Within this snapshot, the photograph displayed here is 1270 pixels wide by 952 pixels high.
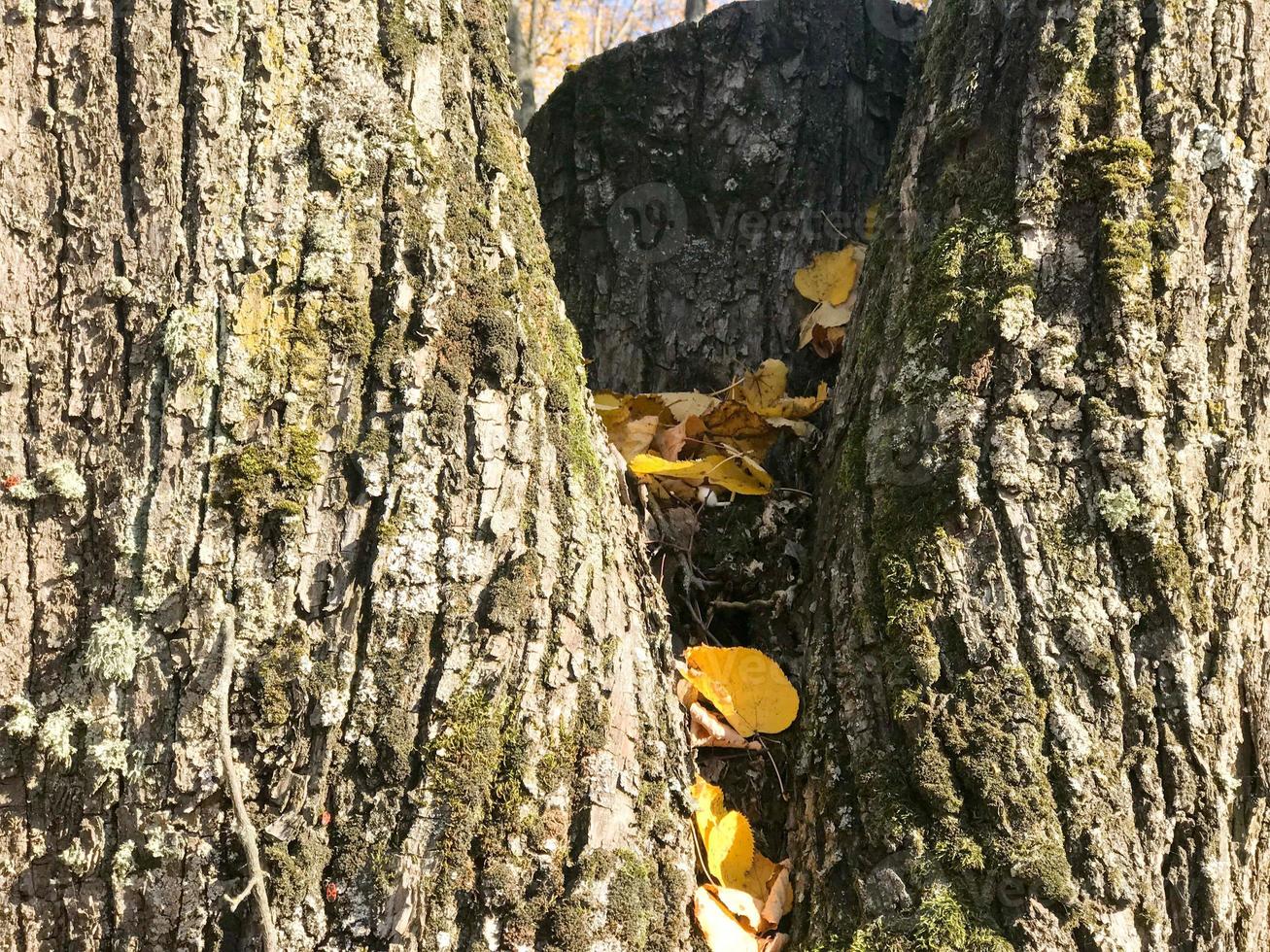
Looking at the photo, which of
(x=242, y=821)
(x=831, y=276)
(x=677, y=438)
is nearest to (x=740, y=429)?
(x=677, y=438)

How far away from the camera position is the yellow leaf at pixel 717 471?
2.19 meters

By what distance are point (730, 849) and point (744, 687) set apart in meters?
0.32

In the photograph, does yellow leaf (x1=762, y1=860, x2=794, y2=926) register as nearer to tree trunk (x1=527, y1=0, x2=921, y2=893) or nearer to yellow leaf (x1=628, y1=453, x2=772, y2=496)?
yellow leaf (x1=628, y1=453, x2=772, y2=496)

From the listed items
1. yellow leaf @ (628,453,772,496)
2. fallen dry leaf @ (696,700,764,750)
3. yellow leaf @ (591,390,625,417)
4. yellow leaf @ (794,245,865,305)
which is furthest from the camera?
yellow leaf @ (794,245,865,305)

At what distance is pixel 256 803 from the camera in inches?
58.4

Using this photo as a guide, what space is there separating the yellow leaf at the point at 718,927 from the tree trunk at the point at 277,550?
62mm

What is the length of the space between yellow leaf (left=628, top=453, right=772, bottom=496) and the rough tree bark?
0.82 feet

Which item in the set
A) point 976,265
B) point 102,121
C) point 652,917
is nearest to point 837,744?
point 652,917

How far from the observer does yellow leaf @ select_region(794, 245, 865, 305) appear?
2760 mm

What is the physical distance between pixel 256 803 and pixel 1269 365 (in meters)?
1.97

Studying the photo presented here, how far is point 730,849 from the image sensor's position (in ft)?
5.72

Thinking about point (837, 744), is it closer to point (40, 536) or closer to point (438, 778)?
point (438, 778)

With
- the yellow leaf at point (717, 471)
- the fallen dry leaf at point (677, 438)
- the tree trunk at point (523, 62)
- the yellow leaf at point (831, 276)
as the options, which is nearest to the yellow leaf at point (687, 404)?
the fallen dry leaf at point (677, 438)

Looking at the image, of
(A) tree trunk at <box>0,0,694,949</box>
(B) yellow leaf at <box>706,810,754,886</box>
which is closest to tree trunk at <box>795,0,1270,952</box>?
(B) yellow leaf at <box>706,810,754,886</box>
